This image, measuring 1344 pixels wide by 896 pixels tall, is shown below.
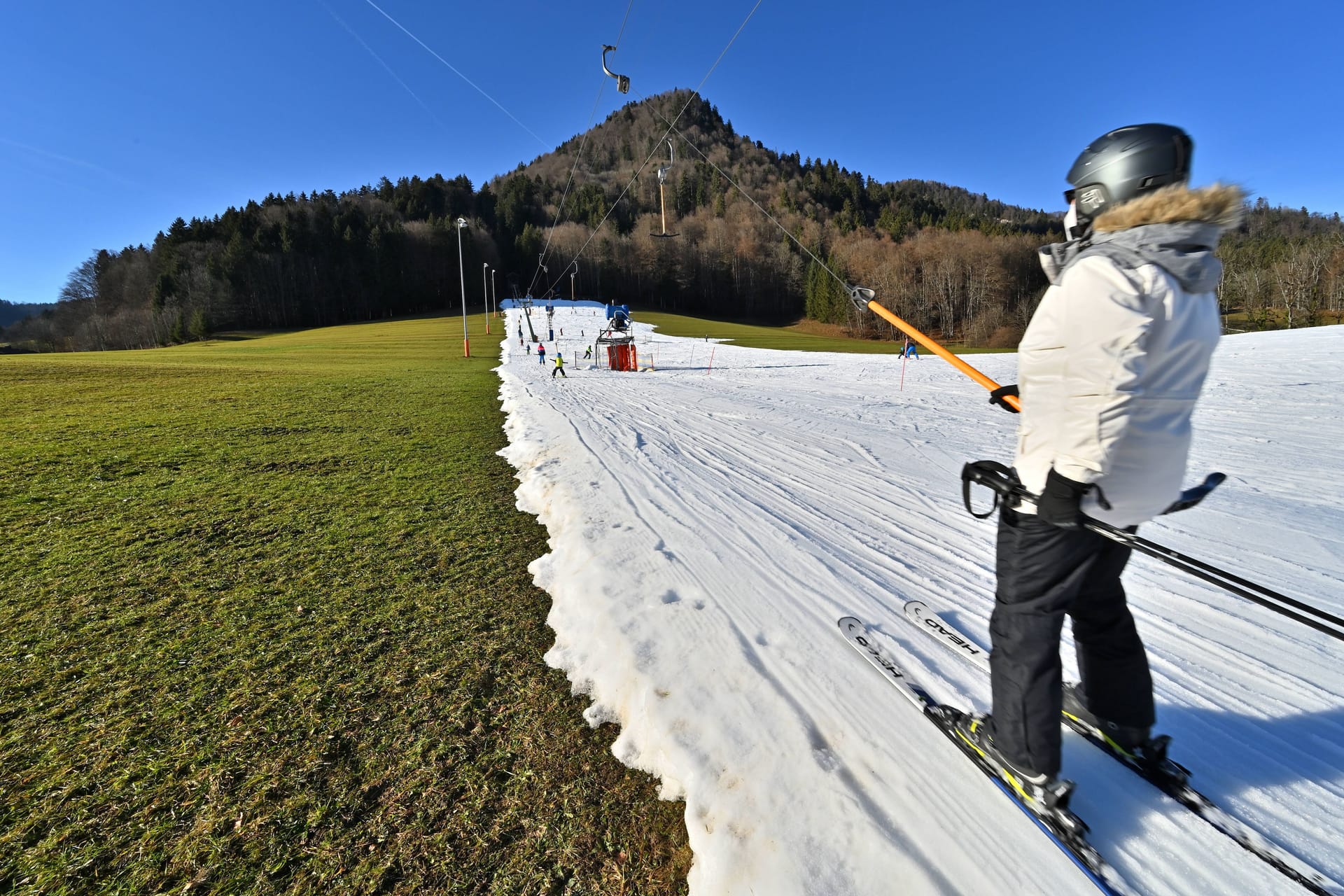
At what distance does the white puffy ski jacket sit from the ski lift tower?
21.3m

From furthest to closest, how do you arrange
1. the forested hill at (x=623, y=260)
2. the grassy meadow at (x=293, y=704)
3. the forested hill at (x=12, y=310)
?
the forested hill at (x=12, y=310)
the forested hill at (x=623, y=260)
the grassy meadow at (x=293, y=704)

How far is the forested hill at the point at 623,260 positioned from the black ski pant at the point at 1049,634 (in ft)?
130

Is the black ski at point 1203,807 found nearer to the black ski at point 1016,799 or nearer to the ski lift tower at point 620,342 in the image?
the black ski at point 1016,799

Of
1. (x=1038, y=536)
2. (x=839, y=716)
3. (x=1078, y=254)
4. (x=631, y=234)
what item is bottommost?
(x=839, y=716)

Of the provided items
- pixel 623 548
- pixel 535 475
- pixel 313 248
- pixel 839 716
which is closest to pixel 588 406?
A: pixel 535 475

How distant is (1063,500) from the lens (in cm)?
178

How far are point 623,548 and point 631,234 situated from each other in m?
96.0

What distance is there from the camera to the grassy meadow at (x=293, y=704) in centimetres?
196

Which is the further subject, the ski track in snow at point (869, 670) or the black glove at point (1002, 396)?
the black glove at point (1002, 396)

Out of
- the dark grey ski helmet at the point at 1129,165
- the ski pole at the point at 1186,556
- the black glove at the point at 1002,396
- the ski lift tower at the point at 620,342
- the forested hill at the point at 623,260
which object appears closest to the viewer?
the ski pole at the point at 1186,556

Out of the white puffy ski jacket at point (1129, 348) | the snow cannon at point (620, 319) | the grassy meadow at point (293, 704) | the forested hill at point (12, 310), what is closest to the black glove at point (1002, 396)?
the white puffy ski jacket at point (1129, 348)

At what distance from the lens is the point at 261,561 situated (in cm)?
429

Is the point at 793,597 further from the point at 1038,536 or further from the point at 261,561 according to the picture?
the point at 261,561

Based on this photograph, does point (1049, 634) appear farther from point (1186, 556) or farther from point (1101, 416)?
point (1101, 416)
